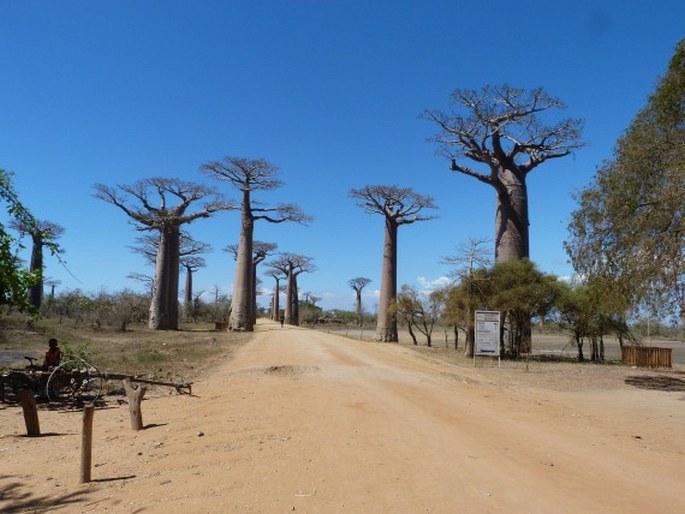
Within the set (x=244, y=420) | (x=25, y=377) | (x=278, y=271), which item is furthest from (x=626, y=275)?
(x=278, y=271)

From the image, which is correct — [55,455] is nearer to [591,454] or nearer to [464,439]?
[464,439]

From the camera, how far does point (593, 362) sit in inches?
944

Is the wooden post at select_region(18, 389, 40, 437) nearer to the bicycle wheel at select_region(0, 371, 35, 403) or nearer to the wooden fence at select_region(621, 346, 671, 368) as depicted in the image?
the bicycle wheel at select_region(0, 371, 35, 403)

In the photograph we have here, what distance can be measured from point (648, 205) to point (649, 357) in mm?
10326

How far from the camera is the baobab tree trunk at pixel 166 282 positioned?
119 ft

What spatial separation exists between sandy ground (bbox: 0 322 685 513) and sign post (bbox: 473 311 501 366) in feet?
18.9

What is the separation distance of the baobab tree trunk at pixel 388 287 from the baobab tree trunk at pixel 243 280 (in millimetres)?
9429

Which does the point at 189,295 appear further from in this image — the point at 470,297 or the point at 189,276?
the point at 470,297

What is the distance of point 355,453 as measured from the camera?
639cm

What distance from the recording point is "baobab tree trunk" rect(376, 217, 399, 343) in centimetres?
3350

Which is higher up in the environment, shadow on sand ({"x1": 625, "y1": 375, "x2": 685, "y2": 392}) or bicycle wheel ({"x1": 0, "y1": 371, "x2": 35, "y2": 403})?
bicycle wheel ({"x1": 0, "y1": 371, "x2": 35, "y2": 403})

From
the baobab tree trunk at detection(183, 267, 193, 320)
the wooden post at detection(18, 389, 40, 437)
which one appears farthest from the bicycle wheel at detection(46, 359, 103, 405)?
the baobab tree trunk at detection(183, 267, 193, 320)

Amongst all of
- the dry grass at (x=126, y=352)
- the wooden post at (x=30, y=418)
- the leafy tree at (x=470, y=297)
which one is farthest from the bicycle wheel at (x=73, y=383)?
the leafy tree at (x=470, y=297)

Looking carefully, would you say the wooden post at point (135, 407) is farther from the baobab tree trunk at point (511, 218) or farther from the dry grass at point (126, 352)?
the baobab tree trunk at point (511, 218)
